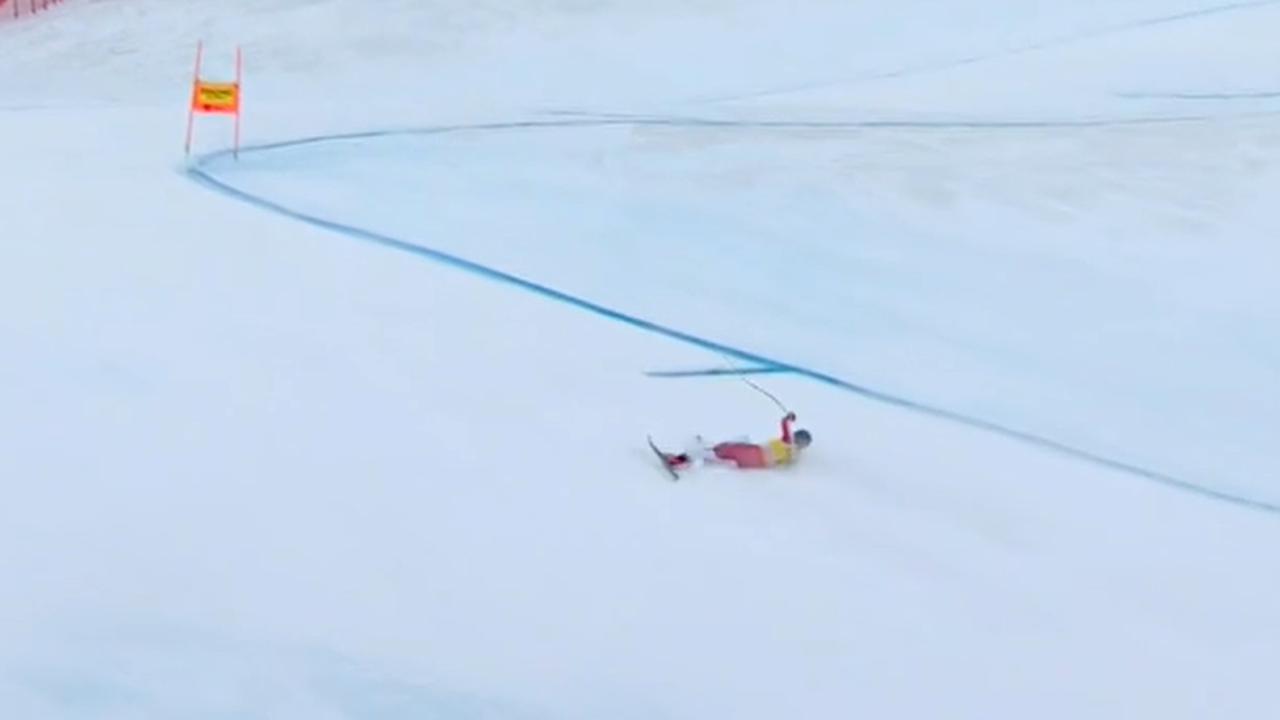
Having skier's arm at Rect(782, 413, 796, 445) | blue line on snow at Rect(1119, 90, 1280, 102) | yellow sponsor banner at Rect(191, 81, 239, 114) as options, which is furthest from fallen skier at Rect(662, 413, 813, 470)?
blue line on snow at Rect(1119, 90, 1280, 102)

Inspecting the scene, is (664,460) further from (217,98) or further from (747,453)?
(217,98)

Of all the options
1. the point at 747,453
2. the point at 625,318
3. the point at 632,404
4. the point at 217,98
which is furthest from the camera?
the point at 217,98

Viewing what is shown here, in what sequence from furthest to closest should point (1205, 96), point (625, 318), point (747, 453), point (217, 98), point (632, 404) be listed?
point (1205, 96) → point (217, 98) → point (625, 318) → point (632, 404) → point (747, 453)

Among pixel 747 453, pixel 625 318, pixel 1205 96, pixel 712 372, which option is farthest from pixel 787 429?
pixel 1205 96

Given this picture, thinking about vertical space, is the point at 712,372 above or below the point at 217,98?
below

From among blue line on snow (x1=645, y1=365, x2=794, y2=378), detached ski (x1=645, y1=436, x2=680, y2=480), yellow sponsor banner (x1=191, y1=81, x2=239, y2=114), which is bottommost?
detached ski (x1=645, y1=436, x2=680, y2=480)

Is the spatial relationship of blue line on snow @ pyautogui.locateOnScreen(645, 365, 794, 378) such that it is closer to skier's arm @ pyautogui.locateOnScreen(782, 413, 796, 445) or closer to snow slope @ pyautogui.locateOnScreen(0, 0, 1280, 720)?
snow slope @ pyautogui.locateOnScreen(0, 0, 1280, 720)
